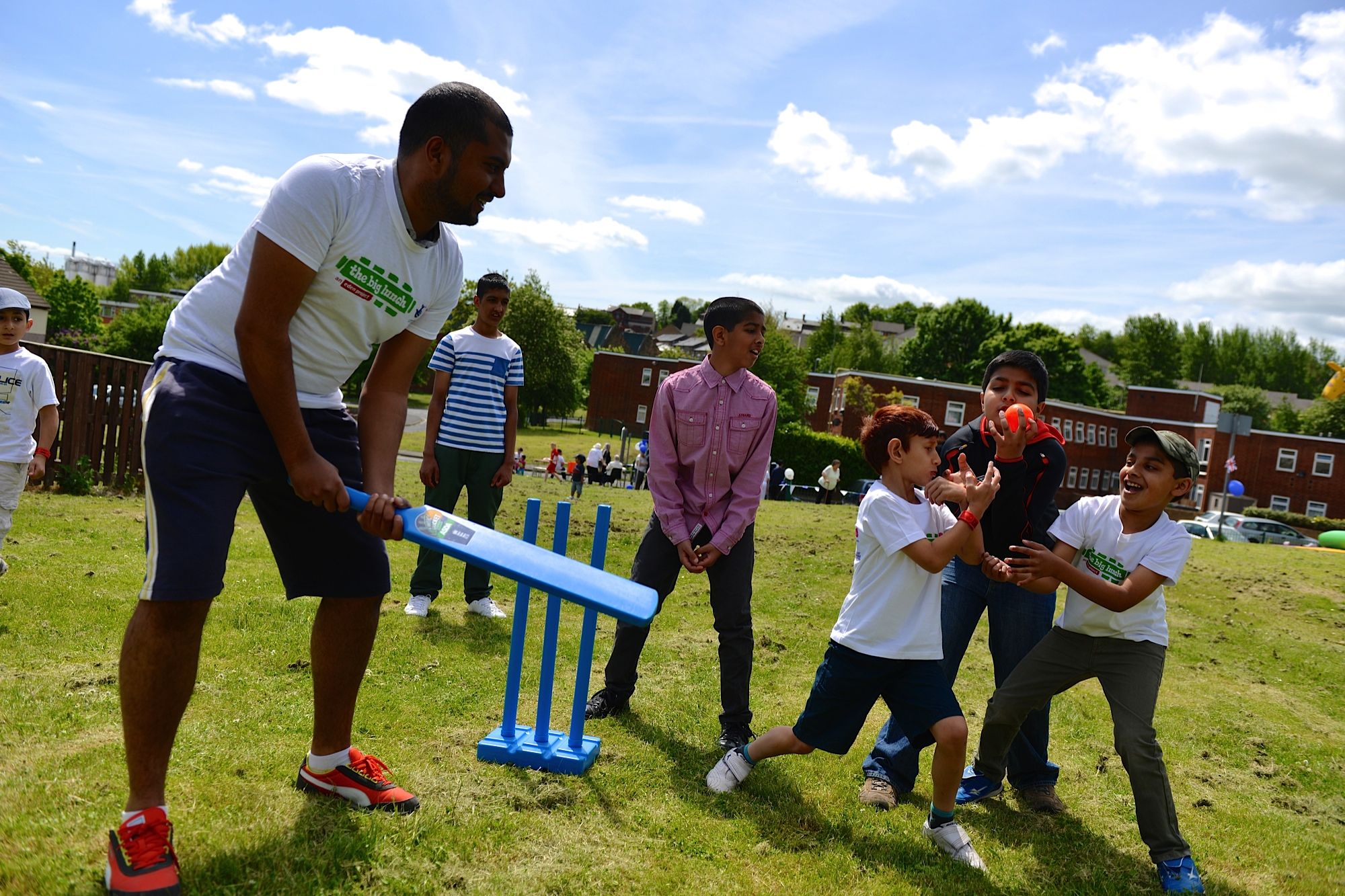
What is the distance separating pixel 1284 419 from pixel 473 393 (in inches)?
3791

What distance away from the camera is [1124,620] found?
412 cm

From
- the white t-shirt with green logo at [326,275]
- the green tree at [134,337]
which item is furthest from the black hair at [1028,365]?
the green tree at [134,337]

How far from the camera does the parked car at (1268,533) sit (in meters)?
35.1


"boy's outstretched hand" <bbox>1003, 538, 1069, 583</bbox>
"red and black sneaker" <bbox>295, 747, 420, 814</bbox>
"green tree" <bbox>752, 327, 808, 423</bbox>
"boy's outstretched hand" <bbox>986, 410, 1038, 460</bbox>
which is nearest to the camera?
"red and black sneaker" <bbox>295, 747, 420, 814</bbox>

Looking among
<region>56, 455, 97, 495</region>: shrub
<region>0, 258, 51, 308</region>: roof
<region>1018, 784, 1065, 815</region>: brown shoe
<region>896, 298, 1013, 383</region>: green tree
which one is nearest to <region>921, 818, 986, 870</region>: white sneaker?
<region>1018, 784, 1065, 815</region>: brown shoe

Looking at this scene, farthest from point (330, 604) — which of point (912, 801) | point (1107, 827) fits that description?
point (1107, 827)

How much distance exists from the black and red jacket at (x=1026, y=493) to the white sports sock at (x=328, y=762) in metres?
3.22

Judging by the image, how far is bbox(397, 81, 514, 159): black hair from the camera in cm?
321

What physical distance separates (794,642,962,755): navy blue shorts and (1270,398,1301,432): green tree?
308ft

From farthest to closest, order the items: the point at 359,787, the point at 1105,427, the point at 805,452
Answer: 1. the point at 1105,427
2. the point at 805,452
3. the point at 359,787

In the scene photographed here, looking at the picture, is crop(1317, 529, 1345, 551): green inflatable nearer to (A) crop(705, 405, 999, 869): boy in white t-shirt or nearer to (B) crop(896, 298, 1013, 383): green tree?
(A) crop(705, 405, 999, 869): boy in white t-shirt

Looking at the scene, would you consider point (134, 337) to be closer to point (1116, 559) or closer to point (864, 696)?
point (864, 696)

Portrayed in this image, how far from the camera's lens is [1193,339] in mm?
117250

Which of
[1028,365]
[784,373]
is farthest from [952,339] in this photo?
[1028,365]
